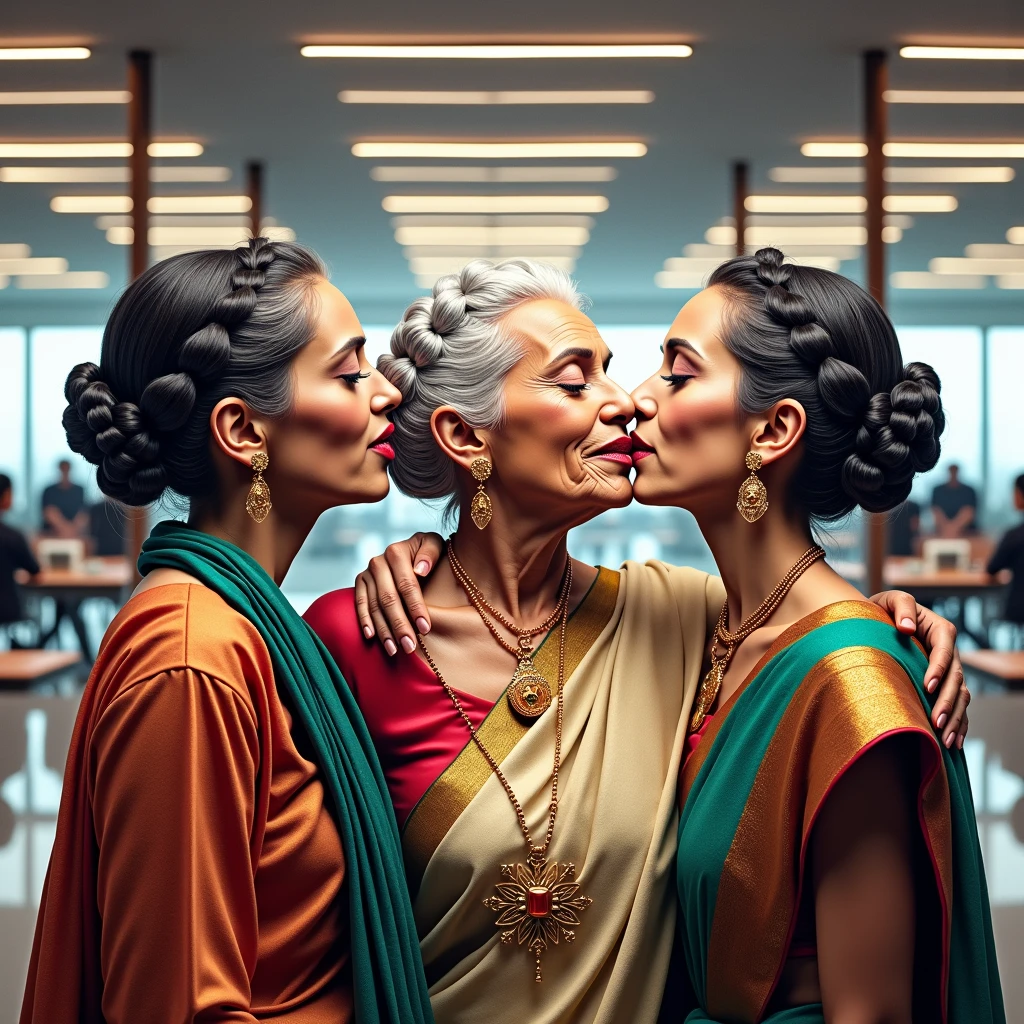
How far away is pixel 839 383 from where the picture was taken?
162 centimetres

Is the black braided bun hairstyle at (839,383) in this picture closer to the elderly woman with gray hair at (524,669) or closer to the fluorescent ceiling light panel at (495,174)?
the elderly woman with gray hair at (524,669)

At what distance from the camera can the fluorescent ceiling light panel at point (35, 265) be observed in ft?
24.3

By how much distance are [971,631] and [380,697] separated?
785 centimetres

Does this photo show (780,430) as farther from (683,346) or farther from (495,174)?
(495,174)

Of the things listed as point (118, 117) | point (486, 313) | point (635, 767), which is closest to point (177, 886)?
point (635, 767)

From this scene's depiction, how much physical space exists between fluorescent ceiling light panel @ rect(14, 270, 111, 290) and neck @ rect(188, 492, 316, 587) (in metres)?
5.87

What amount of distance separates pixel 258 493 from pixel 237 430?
0.10 m

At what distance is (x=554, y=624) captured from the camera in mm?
1812

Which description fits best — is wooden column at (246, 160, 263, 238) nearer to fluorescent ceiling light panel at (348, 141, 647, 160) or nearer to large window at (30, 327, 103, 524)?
fluorescent ceiling light panel at (348, 141, 647, 160)

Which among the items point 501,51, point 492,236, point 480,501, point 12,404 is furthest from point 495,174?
point 480,501

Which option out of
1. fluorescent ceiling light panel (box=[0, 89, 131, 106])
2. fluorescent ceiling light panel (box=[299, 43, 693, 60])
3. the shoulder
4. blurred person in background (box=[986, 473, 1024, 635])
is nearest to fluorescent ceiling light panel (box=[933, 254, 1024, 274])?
blurred person in background (box=[986, 473, 1024, 635])

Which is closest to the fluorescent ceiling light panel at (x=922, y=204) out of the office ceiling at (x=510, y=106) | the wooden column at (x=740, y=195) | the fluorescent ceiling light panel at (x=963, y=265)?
the office ceiling at (x=510, y=106)

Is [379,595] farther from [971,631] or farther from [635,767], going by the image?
[971,631]

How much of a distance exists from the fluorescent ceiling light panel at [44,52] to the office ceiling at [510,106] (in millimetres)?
66
